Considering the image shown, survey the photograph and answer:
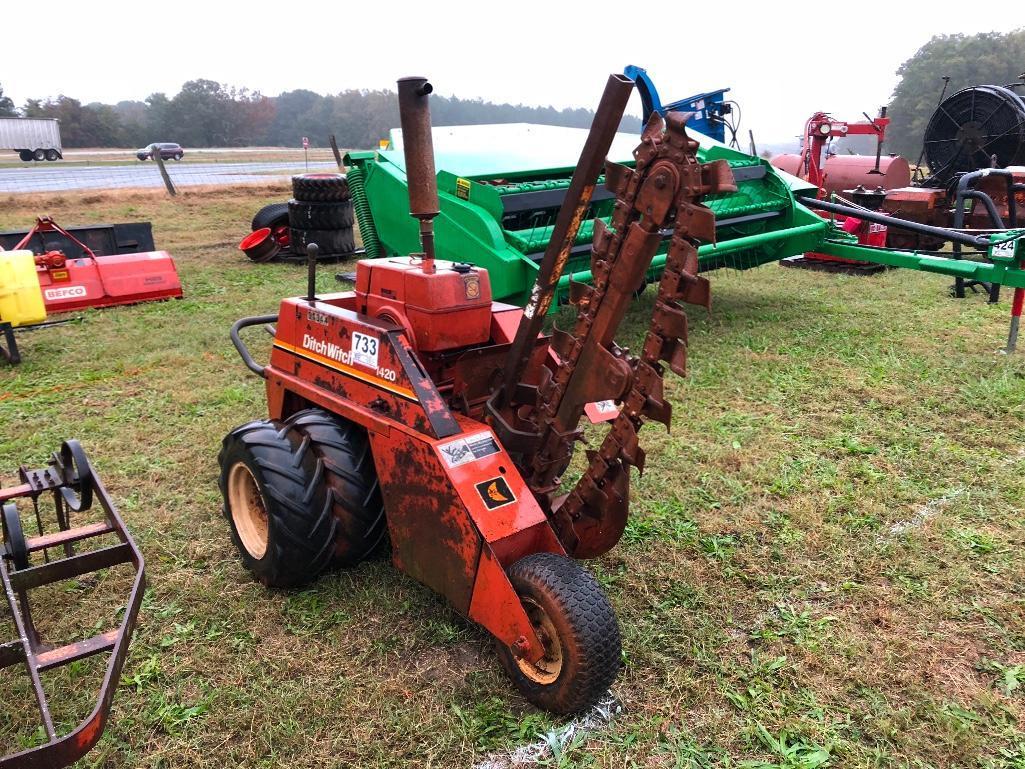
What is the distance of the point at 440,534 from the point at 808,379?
377 centimetres

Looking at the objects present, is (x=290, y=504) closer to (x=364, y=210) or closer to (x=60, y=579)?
(x=60, y=579)

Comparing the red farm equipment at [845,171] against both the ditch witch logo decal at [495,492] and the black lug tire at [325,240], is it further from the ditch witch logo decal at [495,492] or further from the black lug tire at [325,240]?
the ditch witch logo decal at [495,492]

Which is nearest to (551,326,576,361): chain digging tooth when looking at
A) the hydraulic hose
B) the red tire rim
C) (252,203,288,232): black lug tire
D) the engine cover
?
the engine cover

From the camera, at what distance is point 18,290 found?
18.6 ft

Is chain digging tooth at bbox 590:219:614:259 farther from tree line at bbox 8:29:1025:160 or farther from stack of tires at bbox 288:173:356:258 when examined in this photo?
tree line at bbox 8:29:1025:160

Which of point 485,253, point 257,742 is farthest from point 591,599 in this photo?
point 485,253

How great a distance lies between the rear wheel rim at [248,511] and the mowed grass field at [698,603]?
0.50 feet

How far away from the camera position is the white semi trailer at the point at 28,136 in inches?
1291

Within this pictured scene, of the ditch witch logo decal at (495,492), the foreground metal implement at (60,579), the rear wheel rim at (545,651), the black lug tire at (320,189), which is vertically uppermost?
the black lug tire at (320,189)

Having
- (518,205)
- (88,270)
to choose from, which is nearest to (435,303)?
(518,205)

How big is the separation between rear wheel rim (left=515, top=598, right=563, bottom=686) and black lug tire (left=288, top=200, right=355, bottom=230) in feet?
29.4

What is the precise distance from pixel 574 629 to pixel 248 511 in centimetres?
174

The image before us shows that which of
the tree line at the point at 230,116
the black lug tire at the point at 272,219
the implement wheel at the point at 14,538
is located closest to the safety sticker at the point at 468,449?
the implement wheel at the point at 14,538

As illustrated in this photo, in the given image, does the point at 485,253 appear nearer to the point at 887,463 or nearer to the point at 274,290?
the point at 887,463
